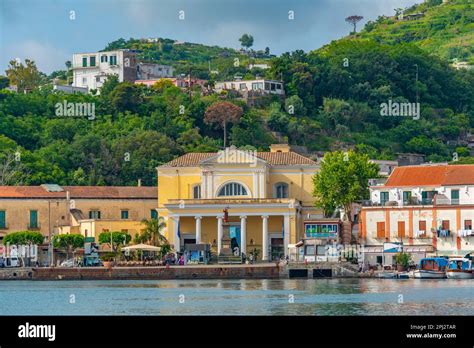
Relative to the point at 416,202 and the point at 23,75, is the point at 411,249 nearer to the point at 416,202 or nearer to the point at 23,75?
the point at 416,202

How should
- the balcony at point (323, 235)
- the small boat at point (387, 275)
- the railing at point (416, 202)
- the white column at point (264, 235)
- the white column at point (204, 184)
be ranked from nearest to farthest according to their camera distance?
the small boat at point (387, 275)
the railing at point (416, 202)
the balcony at point (323, 235)
the white column at point (264, 235)
the white column at point (204, 184)

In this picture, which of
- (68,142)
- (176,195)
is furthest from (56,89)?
(176,195)

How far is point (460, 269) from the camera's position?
70.9 metres

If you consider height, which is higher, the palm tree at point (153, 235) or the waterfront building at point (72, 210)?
the waterfront building at point (72, 210)

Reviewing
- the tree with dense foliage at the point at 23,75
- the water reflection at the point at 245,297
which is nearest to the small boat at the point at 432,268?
the water reflection at the point at 245,297

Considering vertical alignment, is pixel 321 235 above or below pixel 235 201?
below

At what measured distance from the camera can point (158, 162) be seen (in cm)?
10725

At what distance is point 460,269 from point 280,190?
22.4 meters

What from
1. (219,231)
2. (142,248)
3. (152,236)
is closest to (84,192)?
(152,236)

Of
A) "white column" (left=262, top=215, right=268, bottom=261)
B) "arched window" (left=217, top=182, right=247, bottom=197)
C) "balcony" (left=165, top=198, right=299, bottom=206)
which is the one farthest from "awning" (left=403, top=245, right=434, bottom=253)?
"arched window" (left=217, top=182, right=247, bottom=197)

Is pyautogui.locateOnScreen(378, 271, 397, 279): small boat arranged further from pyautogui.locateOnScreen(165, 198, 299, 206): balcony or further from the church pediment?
the church pediment

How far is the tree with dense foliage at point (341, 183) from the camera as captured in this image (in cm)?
8619

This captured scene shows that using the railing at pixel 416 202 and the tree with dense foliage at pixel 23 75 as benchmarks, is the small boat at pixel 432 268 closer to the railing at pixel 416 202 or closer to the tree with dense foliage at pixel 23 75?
the railing at pixel 416 202

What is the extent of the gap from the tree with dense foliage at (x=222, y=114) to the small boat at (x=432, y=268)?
5100cm
